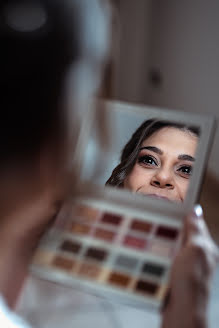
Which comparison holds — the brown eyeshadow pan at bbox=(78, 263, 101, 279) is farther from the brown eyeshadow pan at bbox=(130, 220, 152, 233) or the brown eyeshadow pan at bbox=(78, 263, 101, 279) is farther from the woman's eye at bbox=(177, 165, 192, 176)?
the woman's eye at bbox=(177, 165, 192, 176)

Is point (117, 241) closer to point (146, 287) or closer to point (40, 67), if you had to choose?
point (146, 287)

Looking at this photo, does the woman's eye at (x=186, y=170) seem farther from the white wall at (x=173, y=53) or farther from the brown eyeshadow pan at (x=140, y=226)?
the white wall at (x=173, y=53)

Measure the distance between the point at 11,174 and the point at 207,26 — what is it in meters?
0.83

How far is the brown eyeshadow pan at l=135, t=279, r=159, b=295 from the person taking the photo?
461mm

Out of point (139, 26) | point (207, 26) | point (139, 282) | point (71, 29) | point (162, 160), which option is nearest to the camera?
point (71, 29)

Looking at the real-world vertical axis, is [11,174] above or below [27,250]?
above

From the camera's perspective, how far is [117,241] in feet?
1.64

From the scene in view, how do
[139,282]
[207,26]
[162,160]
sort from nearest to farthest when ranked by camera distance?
[139,282] < [162,160] < [207,26]

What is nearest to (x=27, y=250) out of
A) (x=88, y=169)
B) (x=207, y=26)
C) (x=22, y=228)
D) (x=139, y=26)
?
(x=22, y=228)

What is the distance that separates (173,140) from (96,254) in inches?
7.7

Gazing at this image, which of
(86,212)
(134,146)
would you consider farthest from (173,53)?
(86,212)

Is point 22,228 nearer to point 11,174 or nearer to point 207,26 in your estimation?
point 11,174

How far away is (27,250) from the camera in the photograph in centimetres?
49

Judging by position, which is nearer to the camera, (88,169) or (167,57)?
(88,169)
